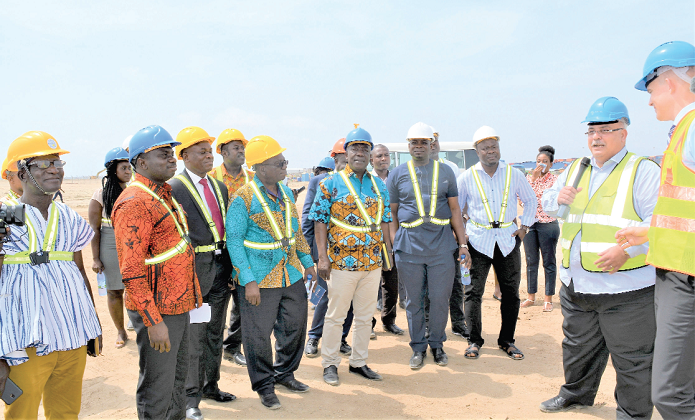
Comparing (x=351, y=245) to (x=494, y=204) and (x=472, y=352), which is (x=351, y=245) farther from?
(x=472, y=352)

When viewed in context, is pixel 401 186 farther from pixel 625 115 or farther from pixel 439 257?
pixel 625 115

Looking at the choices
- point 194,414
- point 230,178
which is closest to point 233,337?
point 194,414

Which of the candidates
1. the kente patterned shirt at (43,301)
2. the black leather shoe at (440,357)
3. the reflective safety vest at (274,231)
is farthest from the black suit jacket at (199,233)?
the black leather shoe at (440,357)

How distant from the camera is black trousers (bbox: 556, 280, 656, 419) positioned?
10.3 ft

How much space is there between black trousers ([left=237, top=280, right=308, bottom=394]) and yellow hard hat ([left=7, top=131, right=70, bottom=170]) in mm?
1781

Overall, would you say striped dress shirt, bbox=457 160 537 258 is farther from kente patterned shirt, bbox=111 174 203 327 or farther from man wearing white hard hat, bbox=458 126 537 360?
kente patterned shirt, bbox=111 174 203 327

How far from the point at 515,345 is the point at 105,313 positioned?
231 inches

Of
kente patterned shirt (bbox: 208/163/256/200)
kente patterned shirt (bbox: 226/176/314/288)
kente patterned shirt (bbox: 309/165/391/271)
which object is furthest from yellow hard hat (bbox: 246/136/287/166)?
kente patterned shirt (bbox: 208/163/256/200)

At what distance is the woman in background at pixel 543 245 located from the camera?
657 centimetres

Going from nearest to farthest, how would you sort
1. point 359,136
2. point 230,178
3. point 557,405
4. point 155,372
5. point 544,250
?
point 155,372 < point 557,405 < point 359,136 < point 230,178 < point 544,250

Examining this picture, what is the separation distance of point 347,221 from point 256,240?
922 mm

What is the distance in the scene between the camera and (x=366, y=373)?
4367mm

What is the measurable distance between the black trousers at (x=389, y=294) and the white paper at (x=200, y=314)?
2988 millimetres

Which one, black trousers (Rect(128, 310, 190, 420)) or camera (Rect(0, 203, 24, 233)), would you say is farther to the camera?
black trousers (Rect(128, 310, 190, 420))
